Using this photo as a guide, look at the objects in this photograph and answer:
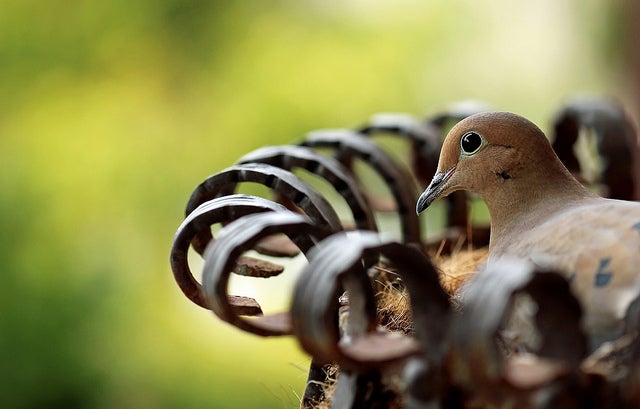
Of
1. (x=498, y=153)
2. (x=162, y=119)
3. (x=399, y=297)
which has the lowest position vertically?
(x=399, y=297)

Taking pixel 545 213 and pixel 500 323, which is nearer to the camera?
pixel 500 323

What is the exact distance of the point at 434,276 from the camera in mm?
480

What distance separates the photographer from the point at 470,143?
0.73 m

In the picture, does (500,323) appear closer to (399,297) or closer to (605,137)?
(399,297)

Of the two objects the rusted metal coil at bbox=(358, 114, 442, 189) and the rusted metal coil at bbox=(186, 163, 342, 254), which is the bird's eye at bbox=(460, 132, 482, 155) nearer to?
the rusted metal coil at bbox=(186, 163, 342, 254)

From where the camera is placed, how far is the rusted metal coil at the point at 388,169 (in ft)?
3.08

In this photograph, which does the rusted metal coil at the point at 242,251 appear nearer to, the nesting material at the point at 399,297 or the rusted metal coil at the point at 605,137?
the nesting material at the point at 399,297

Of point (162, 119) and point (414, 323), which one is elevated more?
point (162, 119)

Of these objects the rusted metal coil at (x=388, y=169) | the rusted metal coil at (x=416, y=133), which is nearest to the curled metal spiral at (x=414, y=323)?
the rusted metal coil at (x=388, y=169)

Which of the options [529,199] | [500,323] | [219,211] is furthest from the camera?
[529,199]

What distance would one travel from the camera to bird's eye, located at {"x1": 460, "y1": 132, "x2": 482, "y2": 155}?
724mm

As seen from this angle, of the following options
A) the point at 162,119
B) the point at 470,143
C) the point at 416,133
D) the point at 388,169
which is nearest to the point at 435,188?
the point at 470,143

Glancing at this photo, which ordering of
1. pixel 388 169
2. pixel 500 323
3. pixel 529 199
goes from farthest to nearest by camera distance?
pixel 388 169 < pixel 529 199 < pixel 500 323

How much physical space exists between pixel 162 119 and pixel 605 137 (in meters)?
1.27
